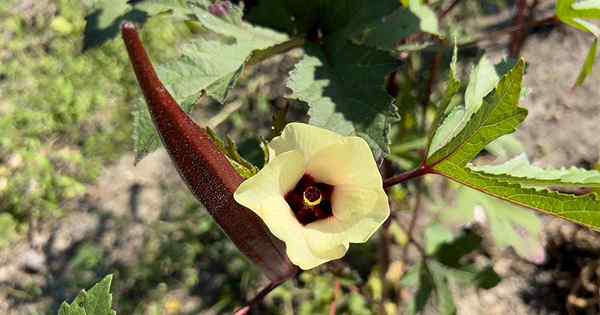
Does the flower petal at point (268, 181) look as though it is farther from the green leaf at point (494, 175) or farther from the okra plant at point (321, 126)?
the green leaf at point (494, 175)

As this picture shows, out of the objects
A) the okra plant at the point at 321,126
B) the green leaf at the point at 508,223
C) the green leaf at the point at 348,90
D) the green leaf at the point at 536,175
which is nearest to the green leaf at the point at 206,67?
the okra plant at the point at 321,126

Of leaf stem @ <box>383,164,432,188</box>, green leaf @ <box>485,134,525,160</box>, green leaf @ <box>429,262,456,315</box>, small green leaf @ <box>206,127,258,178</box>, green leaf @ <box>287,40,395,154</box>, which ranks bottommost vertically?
Answer: green leaf @ <box>429,262,456,315</box>

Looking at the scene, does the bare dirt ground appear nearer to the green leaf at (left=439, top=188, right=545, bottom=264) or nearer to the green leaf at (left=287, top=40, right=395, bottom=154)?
the green leaf at (left=439, top=188, right=545, bottom=264)

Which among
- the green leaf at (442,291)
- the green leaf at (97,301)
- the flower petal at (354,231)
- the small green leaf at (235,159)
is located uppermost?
the small green leaf at (235,159)

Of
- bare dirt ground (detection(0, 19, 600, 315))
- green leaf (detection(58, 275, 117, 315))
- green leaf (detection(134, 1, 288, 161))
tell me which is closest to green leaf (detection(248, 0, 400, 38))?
green leaf (detection(134, 1, 288, 161))

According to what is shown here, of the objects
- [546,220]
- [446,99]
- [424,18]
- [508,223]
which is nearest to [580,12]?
[424,18]
